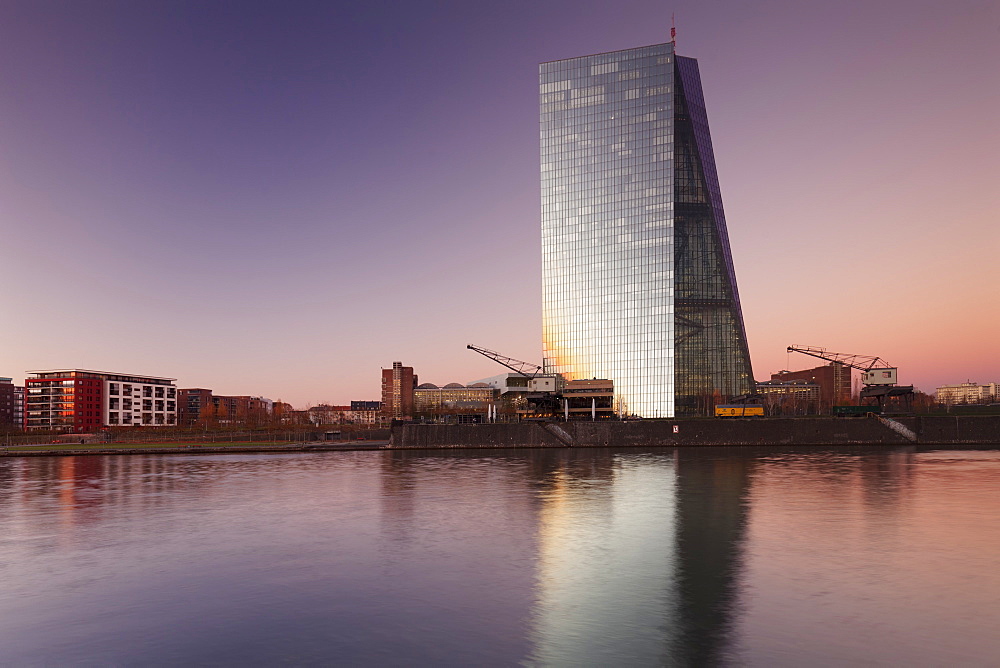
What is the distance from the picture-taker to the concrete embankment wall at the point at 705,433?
357 ft

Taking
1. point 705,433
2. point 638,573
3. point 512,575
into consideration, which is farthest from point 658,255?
point 512,575

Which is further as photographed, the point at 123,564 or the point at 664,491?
the point at 664,491

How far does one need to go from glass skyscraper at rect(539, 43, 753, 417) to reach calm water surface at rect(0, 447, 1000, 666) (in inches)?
5190

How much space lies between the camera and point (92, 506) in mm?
49219

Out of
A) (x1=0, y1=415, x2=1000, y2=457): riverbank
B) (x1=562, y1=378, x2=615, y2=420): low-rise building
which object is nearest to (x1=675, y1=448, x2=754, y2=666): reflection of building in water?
(x1=0, y1=415, x2=1000, y2=457): riverbank

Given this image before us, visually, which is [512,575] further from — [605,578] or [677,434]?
[677,434]

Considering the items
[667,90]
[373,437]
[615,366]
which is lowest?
[373,437]

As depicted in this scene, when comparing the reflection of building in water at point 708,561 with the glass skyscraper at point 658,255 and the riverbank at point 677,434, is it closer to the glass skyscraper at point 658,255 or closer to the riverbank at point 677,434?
the riverbank at point 677,434

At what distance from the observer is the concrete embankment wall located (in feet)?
357

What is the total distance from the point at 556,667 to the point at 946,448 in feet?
350

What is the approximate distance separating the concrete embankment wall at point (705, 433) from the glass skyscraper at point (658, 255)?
226ft

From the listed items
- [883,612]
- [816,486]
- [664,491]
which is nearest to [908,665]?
[883,612]

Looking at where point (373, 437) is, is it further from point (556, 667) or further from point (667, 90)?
point (556, 667)

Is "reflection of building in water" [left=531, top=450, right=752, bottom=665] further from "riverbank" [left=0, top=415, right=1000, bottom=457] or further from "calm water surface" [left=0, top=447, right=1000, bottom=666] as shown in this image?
"riverbank" [left=0, top=415, right=1000, bottom=457]
